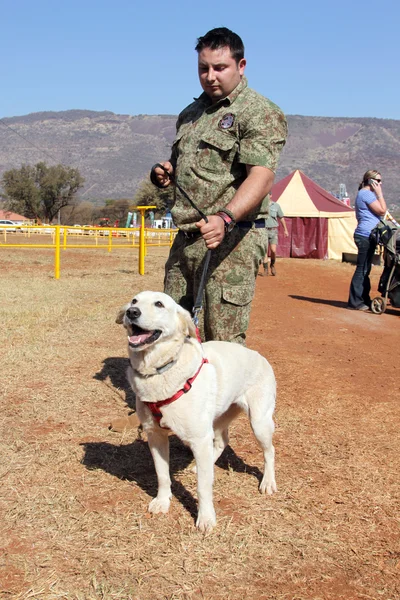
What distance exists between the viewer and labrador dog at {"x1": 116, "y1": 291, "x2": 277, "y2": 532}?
3.02 m

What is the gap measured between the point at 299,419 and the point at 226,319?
53.2 inches

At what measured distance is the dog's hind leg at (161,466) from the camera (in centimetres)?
322

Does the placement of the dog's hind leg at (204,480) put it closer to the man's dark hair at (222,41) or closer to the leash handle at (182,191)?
the leash handle at (182,191)

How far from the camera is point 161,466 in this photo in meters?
3.25

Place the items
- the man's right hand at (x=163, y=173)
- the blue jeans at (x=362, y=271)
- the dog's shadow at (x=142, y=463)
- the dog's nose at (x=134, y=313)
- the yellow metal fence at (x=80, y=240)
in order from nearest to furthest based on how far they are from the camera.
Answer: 1. the dog's nose at (x=134, y=313)
2. the dog's shadow at (x=142, y=463)
3. the man's right hand at (x=163, y=173)
4. the blue jeans at (x=362, y=271)
5. the yellow metal fence at (x=80, y=240)

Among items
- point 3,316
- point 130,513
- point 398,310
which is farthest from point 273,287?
point 130,513

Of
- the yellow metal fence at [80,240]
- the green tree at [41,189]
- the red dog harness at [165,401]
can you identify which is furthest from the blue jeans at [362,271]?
the green tree at [41,189]

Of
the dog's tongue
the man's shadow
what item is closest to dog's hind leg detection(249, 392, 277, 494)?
the dog's tongue

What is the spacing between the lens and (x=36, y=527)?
119 inches

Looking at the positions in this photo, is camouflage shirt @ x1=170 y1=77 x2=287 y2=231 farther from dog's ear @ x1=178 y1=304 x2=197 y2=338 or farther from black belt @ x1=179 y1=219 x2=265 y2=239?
dog's ear @ x1=178 y1=304 x2=197 y2=338

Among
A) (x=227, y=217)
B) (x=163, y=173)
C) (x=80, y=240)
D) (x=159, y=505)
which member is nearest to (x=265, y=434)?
(x=159, y=505)

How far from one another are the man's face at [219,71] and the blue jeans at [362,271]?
7243 mm

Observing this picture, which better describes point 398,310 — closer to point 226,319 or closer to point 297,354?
point 297,354

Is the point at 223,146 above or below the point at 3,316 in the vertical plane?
above
